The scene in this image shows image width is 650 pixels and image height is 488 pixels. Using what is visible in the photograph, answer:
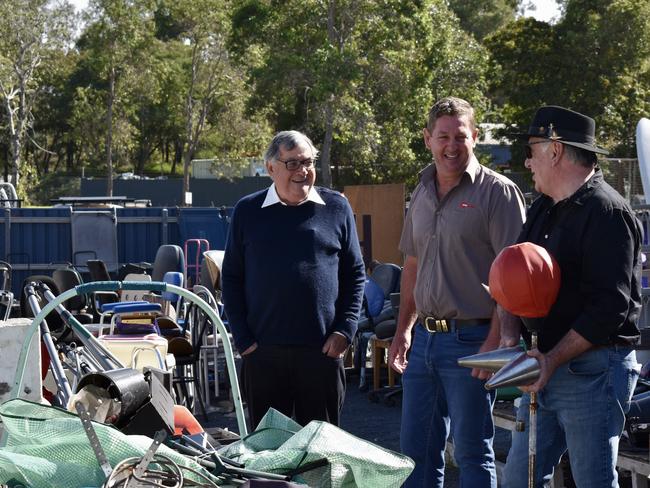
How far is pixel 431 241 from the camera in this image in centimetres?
475

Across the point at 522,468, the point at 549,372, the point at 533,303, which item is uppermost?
the point at 533,303

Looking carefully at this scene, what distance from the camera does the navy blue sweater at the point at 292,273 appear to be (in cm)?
500

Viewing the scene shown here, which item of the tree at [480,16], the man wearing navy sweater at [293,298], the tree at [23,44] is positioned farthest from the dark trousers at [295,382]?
the tree at [480,16]

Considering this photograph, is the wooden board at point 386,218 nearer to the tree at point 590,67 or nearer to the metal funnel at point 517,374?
the metal funnel at point 517,374

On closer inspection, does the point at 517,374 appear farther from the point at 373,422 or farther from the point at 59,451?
the point at 373,422

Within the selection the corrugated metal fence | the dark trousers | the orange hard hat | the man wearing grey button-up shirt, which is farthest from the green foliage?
the orange hard hat

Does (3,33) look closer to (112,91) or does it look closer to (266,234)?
(112,91)

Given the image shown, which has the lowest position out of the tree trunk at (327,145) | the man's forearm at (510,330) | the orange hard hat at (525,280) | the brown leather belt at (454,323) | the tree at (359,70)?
the brown leather belt at (454,323)

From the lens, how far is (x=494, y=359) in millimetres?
3717

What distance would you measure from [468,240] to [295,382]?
1035 mm

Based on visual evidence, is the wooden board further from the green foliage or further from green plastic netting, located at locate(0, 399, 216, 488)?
green plastic netting, located at locate(0, 399, 216, 488)

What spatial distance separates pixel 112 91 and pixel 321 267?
47.2 meters

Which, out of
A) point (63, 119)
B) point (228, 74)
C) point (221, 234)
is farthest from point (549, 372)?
point (63, 119)

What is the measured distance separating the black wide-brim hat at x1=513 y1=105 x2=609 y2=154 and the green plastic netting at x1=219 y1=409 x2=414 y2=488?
1.32 metres
